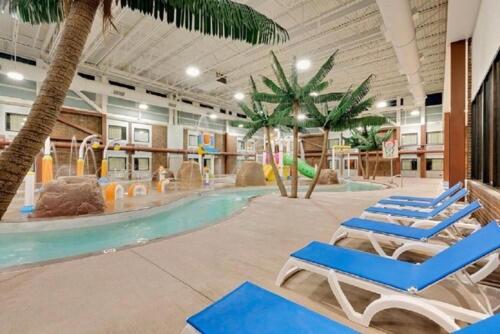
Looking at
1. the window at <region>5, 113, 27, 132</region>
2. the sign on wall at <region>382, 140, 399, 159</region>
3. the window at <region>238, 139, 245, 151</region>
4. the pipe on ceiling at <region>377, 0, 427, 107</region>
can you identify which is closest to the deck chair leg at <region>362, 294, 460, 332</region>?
the pipe on ceiling at <region>377, 0, 427, 107</region>

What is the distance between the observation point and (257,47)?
10.1 meters

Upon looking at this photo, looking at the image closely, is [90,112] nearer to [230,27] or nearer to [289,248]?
[230,27]

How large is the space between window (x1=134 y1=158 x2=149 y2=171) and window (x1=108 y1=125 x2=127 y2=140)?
5.16 ft

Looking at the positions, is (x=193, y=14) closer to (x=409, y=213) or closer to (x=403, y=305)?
(x=403, y=305)

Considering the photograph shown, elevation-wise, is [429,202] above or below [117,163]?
below

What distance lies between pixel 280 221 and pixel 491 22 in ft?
14.1

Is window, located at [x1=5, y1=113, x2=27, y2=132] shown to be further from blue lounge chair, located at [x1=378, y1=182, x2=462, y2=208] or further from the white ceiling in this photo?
blue lounge chair, located at [x1=378, y1=182, x2=462, y2=208]

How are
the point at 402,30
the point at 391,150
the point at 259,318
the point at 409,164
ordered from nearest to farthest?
the point at 259,318
the point at 402,30
the point at 391,150
the point at 409,164

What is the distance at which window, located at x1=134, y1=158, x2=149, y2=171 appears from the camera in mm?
15391

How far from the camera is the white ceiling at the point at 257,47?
790cm

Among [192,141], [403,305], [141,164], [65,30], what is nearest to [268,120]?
[65,30]

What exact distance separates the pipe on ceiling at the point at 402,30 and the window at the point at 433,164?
31.8 feet

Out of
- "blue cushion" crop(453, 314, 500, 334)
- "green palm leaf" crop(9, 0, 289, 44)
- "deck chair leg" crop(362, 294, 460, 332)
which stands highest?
"green palm leaf" crop(9, 0, 289, 44)

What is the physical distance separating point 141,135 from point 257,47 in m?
9.78
